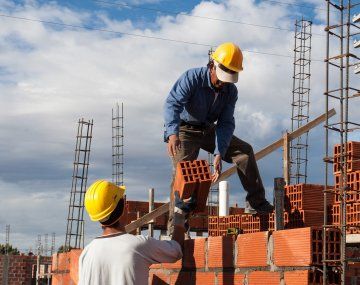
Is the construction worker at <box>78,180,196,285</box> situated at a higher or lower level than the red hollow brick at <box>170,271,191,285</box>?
higher

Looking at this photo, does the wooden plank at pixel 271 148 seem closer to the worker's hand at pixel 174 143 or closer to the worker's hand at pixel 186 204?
the worker's hand at pixel 174 143

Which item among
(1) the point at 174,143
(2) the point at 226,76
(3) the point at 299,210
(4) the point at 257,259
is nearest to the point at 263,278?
(4) the point at 257,259

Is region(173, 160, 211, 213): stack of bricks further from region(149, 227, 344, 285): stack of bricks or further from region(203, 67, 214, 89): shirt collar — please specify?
region(203, 67, 214, 89): shirt collar

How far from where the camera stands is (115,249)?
3486mm

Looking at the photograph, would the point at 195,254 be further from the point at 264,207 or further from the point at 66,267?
the point at 66,267

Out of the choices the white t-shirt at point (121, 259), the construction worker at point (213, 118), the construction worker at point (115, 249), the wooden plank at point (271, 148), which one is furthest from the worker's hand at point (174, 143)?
the wooden plank at point (271, 148)

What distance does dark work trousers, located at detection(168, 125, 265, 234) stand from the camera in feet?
17.0

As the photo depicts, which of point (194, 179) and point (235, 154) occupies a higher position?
point (235, 154)

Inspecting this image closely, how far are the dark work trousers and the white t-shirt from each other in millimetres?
1541

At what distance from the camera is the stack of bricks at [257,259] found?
369cm

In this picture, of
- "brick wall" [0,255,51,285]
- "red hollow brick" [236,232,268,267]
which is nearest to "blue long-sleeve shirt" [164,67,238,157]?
"red hollow brick" [236,232,268,267]

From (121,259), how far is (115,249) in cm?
7

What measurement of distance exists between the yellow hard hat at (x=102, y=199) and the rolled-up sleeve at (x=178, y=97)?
1098 millimetres

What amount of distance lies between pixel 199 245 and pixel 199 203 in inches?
23.8
